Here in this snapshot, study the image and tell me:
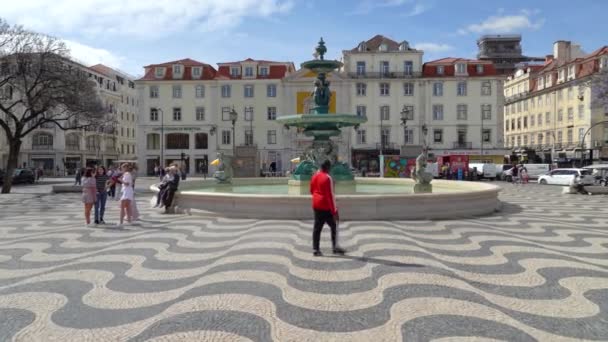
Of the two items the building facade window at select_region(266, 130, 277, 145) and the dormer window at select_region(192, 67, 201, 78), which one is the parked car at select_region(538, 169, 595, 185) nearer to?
the building facade window at select_region(266, 130, 277, 145)

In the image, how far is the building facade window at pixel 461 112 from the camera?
5150cm

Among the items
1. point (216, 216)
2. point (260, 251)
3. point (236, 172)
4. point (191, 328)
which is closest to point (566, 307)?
point (191, 328)

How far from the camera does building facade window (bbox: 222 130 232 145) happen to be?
52625mm

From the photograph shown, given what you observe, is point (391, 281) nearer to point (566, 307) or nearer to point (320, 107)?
point (566, 307)

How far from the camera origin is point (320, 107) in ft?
51.8

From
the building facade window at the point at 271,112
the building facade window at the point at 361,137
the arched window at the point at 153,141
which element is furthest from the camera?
the arched window at the point at 153,141

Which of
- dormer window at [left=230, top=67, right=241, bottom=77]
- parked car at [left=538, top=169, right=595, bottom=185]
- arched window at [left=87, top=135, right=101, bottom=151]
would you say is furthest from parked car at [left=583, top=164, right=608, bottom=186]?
arched window at [left=87, top=135, right=101, bottom=151]

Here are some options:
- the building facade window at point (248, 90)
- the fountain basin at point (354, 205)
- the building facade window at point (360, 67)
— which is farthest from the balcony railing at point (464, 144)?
the fountain basin at point (354, 205)

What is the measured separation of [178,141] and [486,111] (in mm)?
Result: 38063

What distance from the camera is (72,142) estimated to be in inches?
2469

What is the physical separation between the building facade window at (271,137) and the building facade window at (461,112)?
22.4 metres

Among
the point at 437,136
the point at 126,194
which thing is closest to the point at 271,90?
the point at 437,136

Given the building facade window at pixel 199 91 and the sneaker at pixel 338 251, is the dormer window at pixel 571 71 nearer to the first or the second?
the building facade window at pixel 199 91

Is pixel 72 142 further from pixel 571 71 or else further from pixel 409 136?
pixel 571 71
